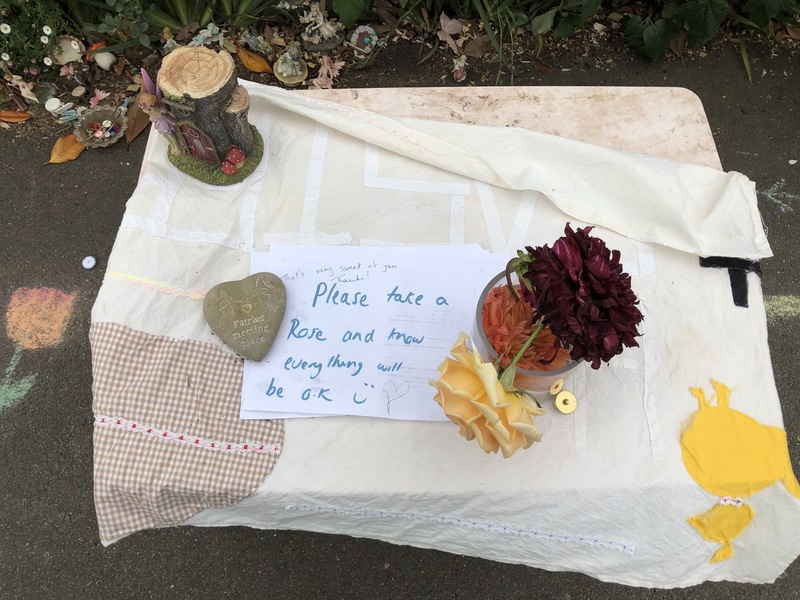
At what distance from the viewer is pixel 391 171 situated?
3.15 feet

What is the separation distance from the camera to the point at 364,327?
2.79 ft

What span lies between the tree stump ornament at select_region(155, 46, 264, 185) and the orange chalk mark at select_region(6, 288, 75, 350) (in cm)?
83

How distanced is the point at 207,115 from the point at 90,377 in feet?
3.11

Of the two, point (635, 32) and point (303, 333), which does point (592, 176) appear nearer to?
point (303, 333)

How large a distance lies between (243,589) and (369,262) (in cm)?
92

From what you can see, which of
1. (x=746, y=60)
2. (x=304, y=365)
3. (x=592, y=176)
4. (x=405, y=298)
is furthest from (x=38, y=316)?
(x=746, y=60)

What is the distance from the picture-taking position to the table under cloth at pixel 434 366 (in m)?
0.78

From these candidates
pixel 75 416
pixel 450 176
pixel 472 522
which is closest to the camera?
pixel 472 522

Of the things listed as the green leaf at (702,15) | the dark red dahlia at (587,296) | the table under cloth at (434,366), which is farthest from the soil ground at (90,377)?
the dark red dahlia at (587,296)

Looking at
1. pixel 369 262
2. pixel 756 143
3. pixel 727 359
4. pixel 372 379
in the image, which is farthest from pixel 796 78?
pixel 372 379

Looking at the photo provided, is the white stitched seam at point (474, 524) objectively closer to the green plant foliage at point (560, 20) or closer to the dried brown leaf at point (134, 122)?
the dried brown leaf at point (134, 122)

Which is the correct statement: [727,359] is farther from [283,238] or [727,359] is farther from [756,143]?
[756,143]

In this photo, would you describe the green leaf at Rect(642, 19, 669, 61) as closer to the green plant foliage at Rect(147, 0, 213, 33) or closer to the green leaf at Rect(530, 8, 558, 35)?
the green leaf at Rect(530, 8, 558, 35)

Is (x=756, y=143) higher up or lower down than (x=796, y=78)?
lower down
